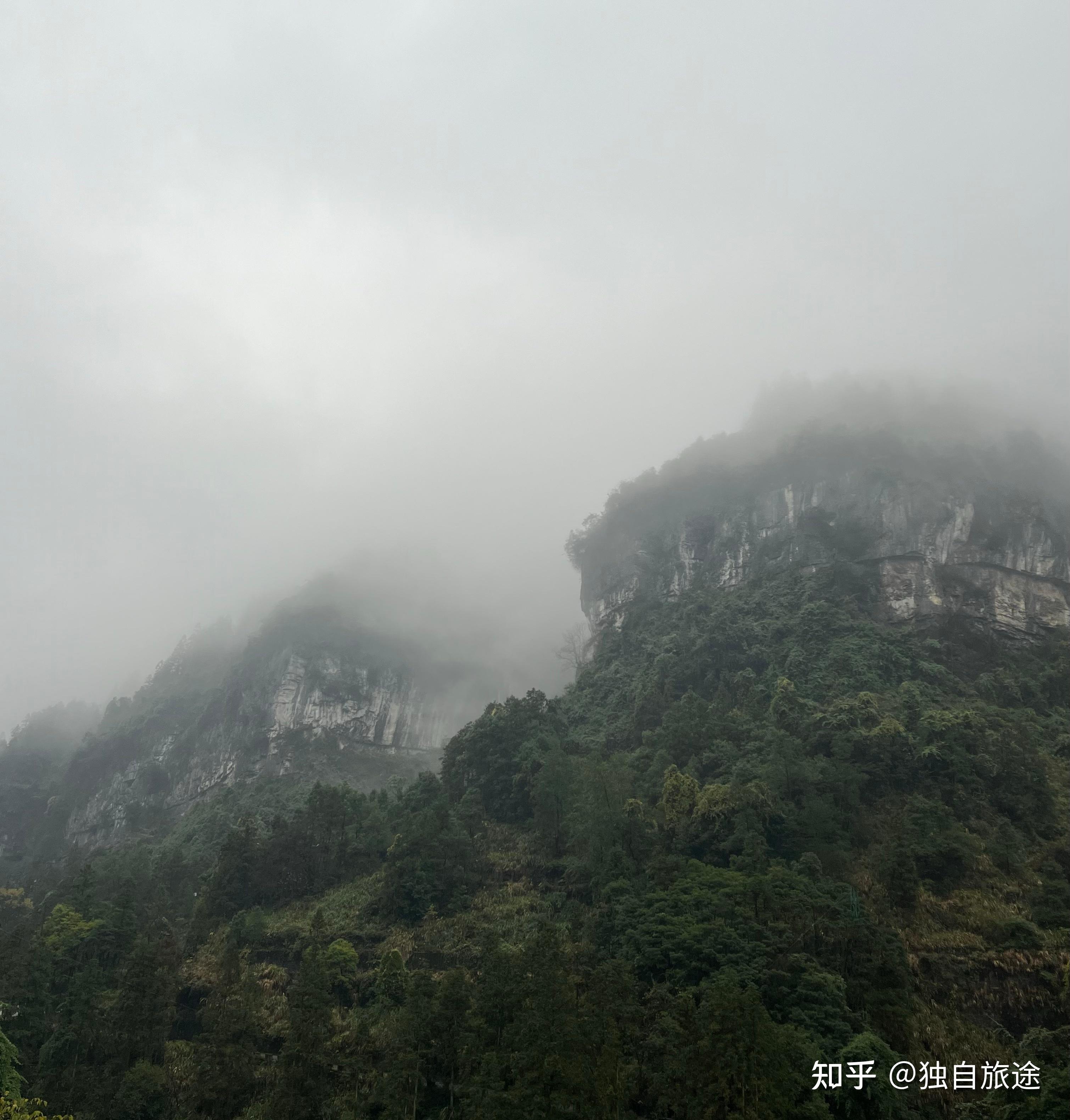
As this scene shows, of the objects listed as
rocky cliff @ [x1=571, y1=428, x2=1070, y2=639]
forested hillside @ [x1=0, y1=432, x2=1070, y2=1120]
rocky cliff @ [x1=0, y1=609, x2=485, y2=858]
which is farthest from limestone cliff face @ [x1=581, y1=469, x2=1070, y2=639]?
rocky cliff @ [x1=0, y1=609, x2=485, y2=858]

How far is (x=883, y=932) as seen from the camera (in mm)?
22328

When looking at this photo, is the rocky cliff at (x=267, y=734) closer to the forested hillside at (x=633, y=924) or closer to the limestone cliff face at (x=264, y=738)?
the limestone cliff face at (x=264, y=738)

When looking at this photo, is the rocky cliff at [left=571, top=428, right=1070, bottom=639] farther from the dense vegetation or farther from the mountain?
the mountain

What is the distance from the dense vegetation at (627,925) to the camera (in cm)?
1688

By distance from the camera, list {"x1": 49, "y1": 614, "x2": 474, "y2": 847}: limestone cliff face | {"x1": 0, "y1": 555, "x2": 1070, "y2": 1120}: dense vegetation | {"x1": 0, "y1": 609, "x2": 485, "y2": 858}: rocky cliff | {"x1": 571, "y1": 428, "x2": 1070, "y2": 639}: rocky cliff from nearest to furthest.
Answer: {"x1": 0, "y1": 555, "x2": 1070, "y2": 1120}: dense vegetation
{"x1": 571, "y1": 428, "x2": 1070, "y2": 639}: rocky cliff
{"x1": 49, "y1": 614, "x2": 474, "y2": 847}: limestone cliff face
{"x1": 0, "y1": 609, "x2": 485, "y2": 858}: rocky cliff

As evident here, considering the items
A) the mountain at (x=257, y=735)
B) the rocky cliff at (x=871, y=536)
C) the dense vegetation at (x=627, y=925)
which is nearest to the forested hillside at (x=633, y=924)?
the dense vegetation at (x=627, y=925)

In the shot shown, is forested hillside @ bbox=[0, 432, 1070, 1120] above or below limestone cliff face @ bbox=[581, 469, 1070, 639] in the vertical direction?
below

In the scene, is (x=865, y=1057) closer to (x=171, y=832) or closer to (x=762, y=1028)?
(x=762, y=1028)

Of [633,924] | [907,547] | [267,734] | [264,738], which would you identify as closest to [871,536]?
[907,547]

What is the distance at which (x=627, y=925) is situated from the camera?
23.7m

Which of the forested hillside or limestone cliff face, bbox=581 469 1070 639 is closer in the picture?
the forested hillside

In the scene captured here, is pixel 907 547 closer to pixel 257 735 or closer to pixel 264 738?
pixel 264 738

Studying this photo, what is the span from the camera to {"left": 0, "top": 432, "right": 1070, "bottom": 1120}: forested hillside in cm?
1688

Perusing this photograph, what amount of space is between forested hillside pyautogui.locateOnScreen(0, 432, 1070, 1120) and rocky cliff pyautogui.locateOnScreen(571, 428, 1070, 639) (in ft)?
16.2
